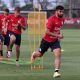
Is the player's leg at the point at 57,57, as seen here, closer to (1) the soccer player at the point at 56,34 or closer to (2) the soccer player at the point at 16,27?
(1) the soccer player at the point at 56,34

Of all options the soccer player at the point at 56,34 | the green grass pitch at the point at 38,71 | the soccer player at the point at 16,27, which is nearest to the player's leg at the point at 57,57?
the soccer player at the point at 56,34

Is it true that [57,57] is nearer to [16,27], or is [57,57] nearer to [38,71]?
[38,71]

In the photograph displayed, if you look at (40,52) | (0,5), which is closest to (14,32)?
(40,52)

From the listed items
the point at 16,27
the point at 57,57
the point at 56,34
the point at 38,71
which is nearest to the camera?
the point at 57,57

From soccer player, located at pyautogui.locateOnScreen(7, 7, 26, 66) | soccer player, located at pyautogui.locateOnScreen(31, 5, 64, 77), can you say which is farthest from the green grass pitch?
soccer player, located at pyautogui.locateOnScreen(7, 7, 26, 66)

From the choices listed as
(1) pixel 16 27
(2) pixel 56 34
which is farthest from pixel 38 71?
(1) pixel 16 27

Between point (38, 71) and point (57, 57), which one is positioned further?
point (38, 71)

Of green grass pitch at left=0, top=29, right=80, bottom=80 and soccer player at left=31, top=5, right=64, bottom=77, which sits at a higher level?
soccer player at left=31, top=5, right=64, bottom=77

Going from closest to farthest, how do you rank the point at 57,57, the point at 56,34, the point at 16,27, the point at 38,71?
the point at 57,57 < the point at 56,34 < the point at 38,71 < the point at 16,27

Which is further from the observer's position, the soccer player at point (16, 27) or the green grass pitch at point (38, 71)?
the soccer player at point (16, 27)

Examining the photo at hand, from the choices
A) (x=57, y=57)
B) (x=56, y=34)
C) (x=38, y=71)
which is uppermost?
(x=56, y=34)

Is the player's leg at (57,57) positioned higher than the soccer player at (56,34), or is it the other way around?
the soccer player at (56,34)

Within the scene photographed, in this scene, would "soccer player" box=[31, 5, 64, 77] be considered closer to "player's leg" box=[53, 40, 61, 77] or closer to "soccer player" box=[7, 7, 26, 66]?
"player's leg" box=[53, 40, 61, 77]

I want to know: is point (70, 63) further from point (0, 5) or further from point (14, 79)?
point (0, 5)
